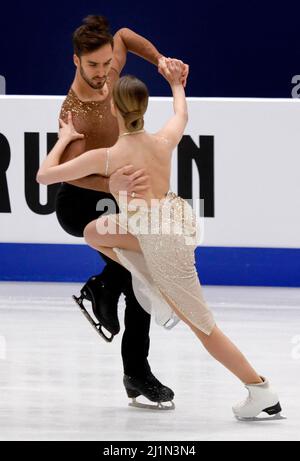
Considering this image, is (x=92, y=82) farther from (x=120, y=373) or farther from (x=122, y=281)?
(x=120, y=373)

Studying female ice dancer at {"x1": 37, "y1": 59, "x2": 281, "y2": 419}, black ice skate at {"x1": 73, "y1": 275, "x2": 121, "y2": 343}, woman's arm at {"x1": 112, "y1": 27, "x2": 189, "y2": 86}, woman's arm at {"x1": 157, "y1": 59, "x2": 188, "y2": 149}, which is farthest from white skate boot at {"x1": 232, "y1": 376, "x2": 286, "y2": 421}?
woman's arm at {"x1": 112, "y1": 27, "x2": 189, "y2": 86}

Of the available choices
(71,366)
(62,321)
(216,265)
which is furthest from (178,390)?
(216,265)

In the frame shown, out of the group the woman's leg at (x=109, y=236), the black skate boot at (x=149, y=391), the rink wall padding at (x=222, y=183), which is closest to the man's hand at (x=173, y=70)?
the woman's leg at (x=109, y=236)

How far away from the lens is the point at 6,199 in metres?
7.86

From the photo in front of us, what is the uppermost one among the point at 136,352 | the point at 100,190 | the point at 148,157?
the point at 148,157

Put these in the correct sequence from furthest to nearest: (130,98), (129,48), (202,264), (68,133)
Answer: (202,264) → (129,48) → (68,133) → (130,98)

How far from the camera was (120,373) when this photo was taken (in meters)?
5.26

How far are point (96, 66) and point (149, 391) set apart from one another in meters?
1.19

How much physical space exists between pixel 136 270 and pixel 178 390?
639 millimetres

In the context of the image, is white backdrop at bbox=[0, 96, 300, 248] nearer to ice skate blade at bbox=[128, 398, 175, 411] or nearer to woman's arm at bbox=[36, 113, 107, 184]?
ice skate blade at bbox=[128, 398, 175, 411]

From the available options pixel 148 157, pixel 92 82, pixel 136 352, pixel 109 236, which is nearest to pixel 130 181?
pixel 148 157

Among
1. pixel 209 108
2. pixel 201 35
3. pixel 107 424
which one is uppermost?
pixel 201 35

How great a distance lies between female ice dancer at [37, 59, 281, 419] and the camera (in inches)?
173
